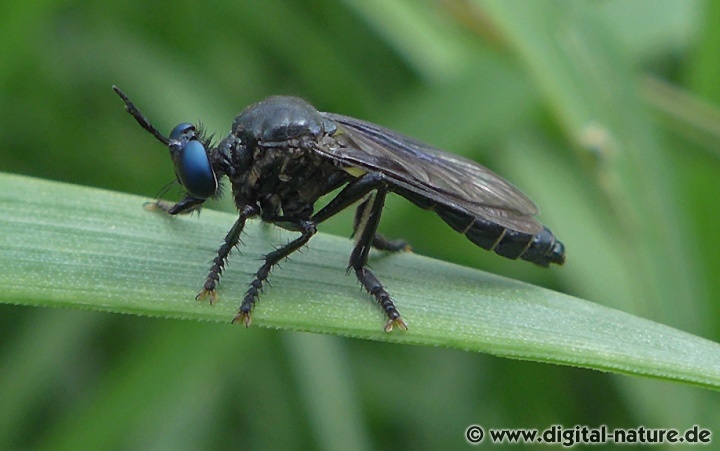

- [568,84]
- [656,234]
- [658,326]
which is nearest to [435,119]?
[568,84]

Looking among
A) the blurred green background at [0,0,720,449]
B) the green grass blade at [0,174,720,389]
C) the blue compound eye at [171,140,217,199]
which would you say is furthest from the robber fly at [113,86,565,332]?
the blurred green background at [0,0,720,449]

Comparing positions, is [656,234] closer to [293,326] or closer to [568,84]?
[568,84]

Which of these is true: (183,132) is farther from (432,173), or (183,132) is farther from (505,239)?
(505,239)

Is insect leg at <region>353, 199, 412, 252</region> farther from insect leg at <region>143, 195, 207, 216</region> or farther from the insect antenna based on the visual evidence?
the insect antenna

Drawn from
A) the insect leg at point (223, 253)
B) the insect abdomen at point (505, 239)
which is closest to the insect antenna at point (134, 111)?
the insect leg at point (223, 253)

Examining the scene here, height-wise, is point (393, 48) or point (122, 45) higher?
point (393, 48)

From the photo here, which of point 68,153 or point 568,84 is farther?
point 68,153

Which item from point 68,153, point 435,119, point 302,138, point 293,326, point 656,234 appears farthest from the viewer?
point 68,153
